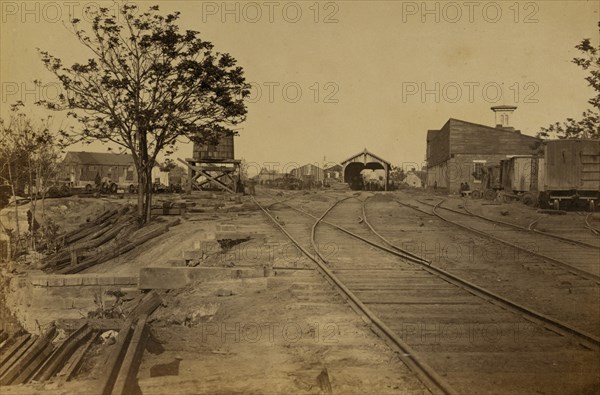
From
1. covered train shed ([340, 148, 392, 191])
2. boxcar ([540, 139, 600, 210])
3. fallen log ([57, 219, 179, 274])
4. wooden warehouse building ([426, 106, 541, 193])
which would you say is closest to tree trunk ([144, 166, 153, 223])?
fallen log ([57, 219, 179, 274])

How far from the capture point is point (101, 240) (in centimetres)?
1603

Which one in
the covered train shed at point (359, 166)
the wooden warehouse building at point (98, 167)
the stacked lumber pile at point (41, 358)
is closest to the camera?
the stacked lumber pile at point (41, 358)

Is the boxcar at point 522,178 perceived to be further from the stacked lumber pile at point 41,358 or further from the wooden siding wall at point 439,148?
the stacked lumber pile at point 41,358

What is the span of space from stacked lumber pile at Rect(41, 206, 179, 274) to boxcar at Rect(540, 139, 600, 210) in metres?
14.7

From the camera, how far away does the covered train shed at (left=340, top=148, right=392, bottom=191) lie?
48.0 m

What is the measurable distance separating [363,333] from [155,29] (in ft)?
44.5

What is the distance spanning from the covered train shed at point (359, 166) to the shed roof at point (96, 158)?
161 ft

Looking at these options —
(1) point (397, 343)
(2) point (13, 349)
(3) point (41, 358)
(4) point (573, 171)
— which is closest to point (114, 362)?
(3) point (41, 358)

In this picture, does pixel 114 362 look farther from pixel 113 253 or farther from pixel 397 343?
pixel 113 253

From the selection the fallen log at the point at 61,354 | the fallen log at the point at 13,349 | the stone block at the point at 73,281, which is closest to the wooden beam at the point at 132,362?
the fallen log at the point at 61,354

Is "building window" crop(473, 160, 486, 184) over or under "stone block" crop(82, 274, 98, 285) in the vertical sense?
over

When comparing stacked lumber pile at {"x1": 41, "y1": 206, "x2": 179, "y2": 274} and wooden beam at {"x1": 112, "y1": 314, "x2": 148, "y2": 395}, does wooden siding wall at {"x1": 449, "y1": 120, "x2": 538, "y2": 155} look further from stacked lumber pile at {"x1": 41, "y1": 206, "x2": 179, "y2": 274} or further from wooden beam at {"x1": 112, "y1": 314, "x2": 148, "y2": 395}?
wooden beam at {"x1": 112, "y1": 314, "x2": 148, "y2": 395}

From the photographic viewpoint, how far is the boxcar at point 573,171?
2017cm

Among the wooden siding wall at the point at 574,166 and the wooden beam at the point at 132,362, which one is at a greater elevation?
the wooden siding wall at the point at 574,166
